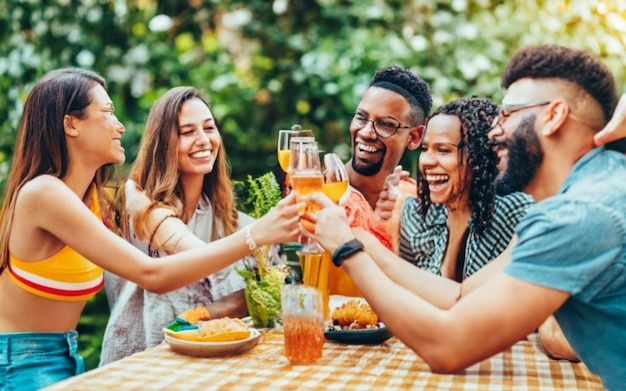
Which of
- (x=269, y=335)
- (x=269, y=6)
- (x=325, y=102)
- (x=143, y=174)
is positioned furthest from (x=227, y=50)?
(x=269, y=335)

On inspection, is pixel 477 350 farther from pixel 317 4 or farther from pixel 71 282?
pixel 317 4

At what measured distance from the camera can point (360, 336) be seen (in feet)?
7.90

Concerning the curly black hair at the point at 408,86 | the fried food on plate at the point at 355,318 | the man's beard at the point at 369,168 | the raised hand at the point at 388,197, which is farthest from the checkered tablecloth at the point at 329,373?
the curly black hair at the point at 408,86

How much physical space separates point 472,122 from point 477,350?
1360mm

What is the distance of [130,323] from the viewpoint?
3.06 meters

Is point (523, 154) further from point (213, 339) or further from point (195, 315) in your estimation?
point (195, 315)

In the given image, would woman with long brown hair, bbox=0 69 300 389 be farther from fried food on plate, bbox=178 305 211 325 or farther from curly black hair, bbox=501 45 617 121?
curly black hair, bbox=501 45 617 121

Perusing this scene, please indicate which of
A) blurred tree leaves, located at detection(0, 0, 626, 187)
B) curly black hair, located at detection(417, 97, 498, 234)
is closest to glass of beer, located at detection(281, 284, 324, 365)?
curly black hair, located at detection(417, 97, 498, 234)

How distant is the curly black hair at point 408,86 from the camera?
3539 millimetres

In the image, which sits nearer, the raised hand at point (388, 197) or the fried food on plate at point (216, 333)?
the fried food on plate at point (216, 333)

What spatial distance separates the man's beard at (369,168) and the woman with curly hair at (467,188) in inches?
19.1

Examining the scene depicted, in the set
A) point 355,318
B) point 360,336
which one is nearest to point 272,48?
point 355,318

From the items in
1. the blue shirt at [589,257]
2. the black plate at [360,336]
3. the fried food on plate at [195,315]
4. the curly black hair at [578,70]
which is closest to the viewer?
the blue shirt at [589,257]

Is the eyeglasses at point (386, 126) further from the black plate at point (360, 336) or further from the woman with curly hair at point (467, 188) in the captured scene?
the black plate at point (360, 336)
